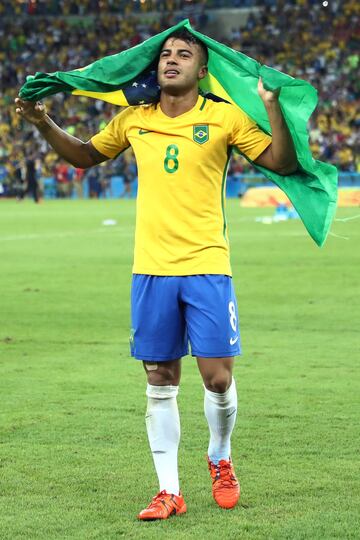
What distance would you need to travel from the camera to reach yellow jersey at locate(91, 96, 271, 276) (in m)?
5.14

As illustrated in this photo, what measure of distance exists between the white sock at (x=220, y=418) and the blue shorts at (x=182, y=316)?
22cm

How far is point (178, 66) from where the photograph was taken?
5129mm

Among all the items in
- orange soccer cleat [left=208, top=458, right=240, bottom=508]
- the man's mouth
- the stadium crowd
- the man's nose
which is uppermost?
the man's nose

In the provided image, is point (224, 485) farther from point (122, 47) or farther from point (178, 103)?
point (122, 47)

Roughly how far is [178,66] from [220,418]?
1560 mm

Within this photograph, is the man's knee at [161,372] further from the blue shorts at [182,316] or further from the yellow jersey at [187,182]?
the yellow jersey at [187,182]

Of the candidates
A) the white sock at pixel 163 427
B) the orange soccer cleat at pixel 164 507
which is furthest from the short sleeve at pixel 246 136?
the orange soccer cleat at pixel 164 507

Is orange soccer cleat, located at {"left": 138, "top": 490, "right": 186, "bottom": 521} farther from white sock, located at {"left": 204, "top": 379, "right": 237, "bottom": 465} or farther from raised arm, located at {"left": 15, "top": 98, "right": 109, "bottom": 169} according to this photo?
raised arm, located at {"left": 15, "top": 98, "right": 109, "bottom": 169}

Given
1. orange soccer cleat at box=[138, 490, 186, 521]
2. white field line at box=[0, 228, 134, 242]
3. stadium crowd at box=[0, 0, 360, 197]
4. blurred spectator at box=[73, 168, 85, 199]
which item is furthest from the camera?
blurred spectator at box=[73, 168, 85, 199]

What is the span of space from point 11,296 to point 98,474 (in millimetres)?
8271

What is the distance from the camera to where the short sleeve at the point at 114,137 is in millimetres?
5383

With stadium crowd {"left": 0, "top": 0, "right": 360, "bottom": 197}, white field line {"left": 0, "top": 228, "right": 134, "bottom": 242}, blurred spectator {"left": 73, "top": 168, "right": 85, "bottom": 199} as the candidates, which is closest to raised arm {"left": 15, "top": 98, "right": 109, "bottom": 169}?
white field line {"left": 0, "top": 228, "right": 134, "bottom": 242}

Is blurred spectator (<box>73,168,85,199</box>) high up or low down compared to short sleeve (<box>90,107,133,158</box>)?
down

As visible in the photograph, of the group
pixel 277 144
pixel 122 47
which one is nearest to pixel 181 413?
pixel 277 144
